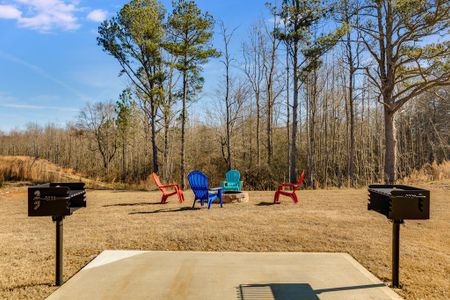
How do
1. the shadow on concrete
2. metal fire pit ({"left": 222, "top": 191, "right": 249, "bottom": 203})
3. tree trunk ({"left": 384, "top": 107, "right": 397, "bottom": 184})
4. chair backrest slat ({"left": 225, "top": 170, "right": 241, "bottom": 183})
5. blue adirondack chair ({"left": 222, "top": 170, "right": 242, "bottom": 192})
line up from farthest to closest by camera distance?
tree trunk ({"left": 384, "top": 107, "right": 397, "bottom": 184}) → chair backrest slat ({"left": 225, "top": 170, "right": 241, "bottom": 183}) → blue adirondack chair ({"left": 222, "top": 170, "right": 242, "bottom": 192}) → metal fire pit ({"left": 222, "top": 191, "right": 249, "bottom": 203}) → the shadow on concrete

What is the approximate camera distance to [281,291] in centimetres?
277

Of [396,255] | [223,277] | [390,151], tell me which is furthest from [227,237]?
[390,151]

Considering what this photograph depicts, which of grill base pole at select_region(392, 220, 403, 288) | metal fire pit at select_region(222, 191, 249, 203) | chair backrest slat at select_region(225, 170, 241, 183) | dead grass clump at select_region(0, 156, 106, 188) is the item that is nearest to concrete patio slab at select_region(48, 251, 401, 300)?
grill base pole at select_region(392, 220, 403, 288)

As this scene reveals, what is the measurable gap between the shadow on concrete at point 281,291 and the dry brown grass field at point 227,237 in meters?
0.73

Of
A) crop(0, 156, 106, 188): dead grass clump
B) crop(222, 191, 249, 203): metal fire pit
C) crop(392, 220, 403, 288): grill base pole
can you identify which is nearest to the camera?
crop(392, 220, 403, 288): grill base pole

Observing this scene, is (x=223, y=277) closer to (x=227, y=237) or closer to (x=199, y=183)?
(x=227, y=237)

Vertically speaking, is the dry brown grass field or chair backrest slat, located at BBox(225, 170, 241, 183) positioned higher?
chair backrest slat, located at BBox(225, 170, 241, 183)

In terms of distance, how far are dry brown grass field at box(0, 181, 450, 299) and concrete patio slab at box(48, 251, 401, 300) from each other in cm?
28

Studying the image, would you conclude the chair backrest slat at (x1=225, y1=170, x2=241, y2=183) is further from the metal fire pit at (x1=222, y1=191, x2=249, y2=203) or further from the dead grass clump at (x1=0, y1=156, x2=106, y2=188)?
the dead grass clump at (x1=0, y1=156, x2=106, y2=188)

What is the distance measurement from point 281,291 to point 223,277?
58 cm

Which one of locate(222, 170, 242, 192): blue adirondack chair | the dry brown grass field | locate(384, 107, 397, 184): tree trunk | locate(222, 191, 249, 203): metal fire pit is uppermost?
locate(384, 107, 397, 184): tree trunk

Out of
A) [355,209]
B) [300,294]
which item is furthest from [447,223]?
[300,294]

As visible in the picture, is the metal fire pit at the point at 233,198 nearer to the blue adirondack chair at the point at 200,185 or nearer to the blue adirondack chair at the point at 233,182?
the blue adirondack chair at the point at 200,185

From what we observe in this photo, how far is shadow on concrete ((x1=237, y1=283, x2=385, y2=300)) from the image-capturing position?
8.69ft
